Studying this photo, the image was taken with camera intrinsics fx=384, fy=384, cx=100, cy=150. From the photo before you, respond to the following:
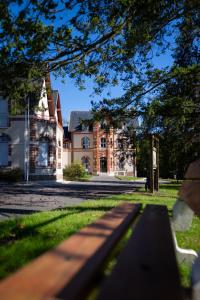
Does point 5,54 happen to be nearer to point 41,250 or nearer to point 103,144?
point 41,250

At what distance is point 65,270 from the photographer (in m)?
1.70

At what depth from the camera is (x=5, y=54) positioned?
791 cm

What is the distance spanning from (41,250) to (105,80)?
8055mm

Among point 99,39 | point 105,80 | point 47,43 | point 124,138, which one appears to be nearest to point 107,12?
point 99,39

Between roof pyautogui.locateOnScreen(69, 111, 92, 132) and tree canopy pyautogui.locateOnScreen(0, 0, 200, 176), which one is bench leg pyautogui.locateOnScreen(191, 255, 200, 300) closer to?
tree canopy pyautogui.locateOnScreen(0, 0, 200, 176)

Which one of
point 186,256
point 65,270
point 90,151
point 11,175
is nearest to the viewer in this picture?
point 65,270

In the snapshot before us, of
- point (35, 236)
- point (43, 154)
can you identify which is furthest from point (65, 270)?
point (43, 154)

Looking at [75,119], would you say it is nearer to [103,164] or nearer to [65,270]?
[103,164]

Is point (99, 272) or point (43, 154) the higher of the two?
point (43, 154)

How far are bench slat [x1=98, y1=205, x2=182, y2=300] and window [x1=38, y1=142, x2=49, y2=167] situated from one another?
97.4 feet

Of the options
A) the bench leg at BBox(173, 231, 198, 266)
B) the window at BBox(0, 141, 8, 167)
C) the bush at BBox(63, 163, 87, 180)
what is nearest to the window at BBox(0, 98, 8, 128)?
the window at BBox(0, 141, 8, 167)

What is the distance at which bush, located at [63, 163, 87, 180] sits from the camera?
40075 mm

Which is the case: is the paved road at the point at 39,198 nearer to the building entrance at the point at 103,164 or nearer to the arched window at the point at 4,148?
the arched window at the point at 4,148

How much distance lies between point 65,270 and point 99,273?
0.64ft
